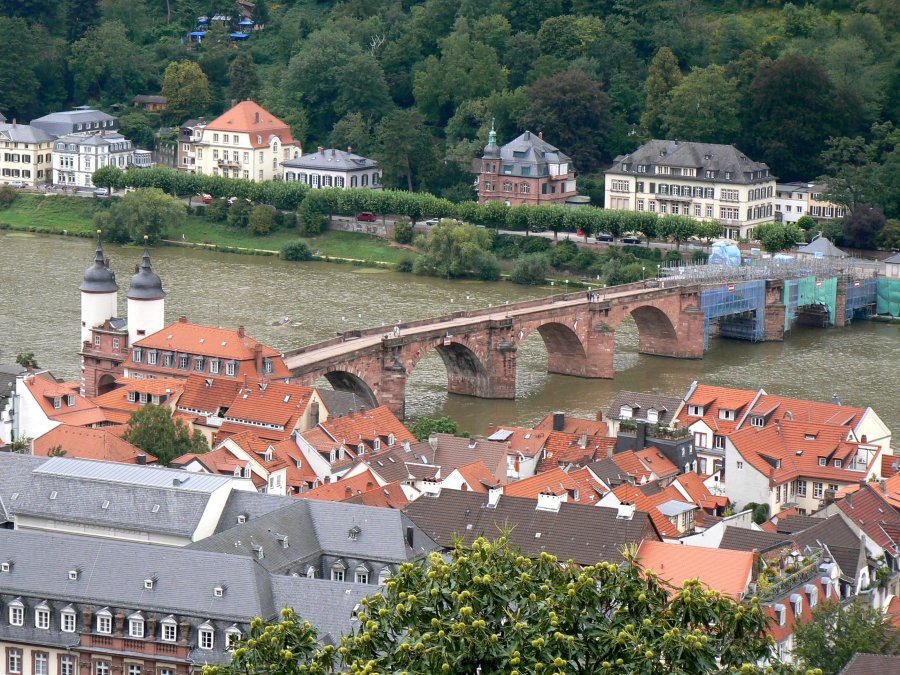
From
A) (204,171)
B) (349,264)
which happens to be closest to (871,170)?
(349,264)

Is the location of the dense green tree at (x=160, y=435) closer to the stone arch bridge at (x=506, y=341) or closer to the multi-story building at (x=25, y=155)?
the stone arch bridge at (x=506, y=341)

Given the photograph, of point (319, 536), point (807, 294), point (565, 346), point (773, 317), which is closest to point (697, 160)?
point (807, 294)

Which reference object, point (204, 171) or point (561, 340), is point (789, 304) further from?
point (204, 171)

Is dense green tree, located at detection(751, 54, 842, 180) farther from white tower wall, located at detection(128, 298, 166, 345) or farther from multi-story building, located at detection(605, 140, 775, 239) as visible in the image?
white tower wall, located at detection(128, 298, 166, 345)

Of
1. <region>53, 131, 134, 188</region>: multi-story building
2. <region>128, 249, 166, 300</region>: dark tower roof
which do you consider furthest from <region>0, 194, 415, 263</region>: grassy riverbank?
<region>128, 249, 166, 300</region>: dark tower roof

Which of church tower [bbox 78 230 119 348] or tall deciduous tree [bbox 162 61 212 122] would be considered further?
tall deciduous tree [bbox 162 61 212 122]

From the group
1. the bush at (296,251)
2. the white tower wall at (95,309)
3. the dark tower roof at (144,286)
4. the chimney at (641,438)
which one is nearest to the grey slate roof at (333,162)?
the bush at (296,251)
